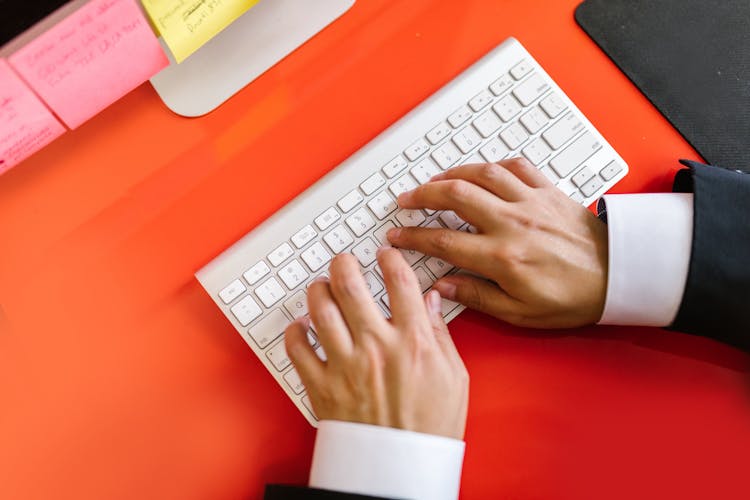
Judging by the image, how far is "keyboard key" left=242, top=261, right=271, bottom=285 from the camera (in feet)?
1.84

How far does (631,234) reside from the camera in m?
0.56

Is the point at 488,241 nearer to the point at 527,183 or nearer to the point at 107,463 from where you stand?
the point at 527,183

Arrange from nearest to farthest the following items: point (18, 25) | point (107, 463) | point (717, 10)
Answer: point (18, 25) → point (107, 463) → point (717, 10)

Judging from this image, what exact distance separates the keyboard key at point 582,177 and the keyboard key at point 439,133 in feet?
0.43

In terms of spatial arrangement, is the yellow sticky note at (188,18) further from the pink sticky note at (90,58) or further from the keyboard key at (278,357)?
the keyboard key at (278,357)

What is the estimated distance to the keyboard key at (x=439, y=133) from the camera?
0.60 metres

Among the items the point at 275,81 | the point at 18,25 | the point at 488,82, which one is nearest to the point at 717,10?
the point at 488,82

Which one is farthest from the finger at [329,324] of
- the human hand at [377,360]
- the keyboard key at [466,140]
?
the keyboard key at [466,140]

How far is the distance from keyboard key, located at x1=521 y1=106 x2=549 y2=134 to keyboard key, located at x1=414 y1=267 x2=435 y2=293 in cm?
18

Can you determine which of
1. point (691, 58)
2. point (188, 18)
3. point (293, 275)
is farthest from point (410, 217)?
point (691, 58)

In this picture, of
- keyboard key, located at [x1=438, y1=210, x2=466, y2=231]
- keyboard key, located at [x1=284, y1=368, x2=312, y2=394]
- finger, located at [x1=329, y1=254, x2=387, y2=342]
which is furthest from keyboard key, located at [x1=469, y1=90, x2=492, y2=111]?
keyboard key, located at [x1=284, y1=368, x2=312, y2=394]

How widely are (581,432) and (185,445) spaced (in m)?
0.36

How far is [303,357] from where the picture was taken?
52cm

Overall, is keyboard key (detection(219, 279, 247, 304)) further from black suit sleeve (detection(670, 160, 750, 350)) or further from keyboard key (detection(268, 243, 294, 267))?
black suit sleeve (detection(670, 160, 750, 350))
